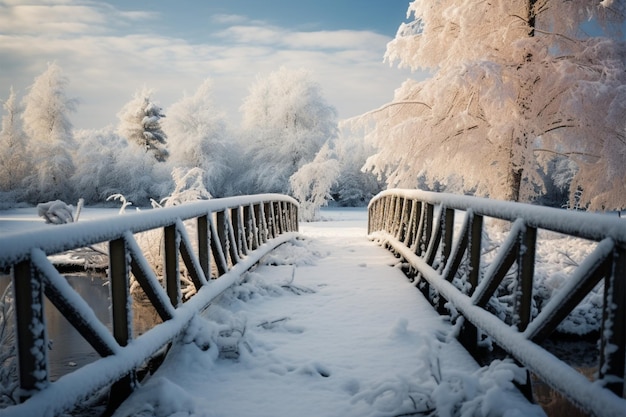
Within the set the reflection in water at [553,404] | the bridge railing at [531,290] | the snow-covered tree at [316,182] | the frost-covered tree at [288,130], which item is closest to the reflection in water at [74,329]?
the bridge railing at [531,290]

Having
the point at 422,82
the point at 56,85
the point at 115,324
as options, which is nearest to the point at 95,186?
the point at 56,85

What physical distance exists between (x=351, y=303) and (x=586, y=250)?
5.60m

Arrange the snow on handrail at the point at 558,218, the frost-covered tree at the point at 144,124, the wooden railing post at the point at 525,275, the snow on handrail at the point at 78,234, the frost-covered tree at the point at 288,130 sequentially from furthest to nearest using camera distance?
the frost-covered tree at the point at 144,124 → the frost-covered tree at the point at 288,130 → the wooden railing post at the point at 525,275 → the snow on handrail at the point at 558,218 → the snow on handrail at the point at 78,234

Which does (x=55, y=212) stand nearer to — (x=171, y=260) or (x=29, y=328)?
(x=171, y=260)

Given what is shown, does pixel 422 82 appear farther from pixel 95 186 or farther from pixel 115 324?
pixel 95 186

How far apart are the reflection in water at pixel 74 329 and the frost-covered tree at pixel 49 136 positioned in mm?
29732

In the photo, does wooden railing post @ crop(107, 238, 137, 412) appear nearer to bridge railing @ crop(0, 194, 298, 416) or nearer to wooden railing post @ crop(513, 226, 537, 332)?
bridge railing @ crop(0, 194, 298, 416)

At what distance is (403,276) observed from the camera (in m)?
6.41

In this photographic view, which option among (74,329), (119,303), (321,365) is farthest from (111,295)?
(74,329)

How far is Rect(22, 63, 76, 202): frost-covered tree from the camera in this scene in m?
35.3

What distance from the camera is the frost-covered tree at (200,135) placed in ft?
121

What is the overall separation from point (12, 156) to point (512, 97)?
38.6m

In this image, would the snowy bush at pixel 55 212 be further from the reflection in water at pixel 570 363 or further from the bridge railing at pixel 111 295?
the reflection in water at pixel 570 363

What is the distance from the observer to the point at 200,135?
37.0 meters
